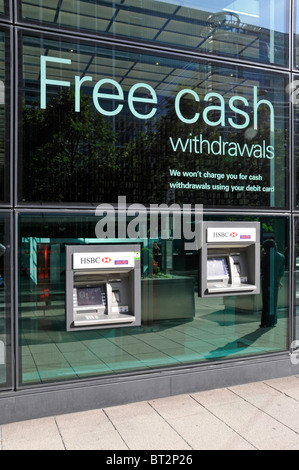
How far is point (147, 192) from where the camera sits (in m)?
4.88

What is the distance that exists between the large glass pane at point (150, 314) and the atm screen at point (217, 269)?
186 millimetres

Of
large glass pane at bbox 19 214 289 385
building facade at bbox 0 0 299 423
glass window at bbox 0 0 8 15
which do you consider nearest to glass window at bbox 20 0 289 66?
building facade at bbox 0 0 299 423

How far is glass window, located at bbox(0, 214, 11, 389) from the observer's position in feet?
13.8

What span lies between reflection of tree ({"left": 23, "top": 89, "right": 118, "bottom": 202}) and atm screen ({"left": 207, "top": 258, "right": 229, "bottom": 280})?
5.18ft

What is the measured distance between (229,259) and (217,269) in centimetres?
21

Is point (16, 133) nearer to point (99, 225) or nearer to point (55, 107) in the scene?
point (55, 107)

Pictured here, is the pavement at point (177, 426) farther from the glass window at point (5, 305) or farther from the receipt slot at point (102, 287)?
the receipt slot at point (102, 287)

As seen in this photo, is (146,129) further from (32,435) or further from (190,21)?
(32,435)

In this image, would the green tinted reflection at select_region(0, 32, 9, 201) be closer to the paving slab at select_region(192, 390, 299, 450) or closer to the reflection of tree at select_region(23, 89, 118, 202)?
the reflection of tree at select_region(23, 89, 118, 202)

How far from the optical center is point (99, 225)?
4.68 meters

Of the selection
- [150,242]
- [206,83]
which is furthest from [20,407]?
[206,83]

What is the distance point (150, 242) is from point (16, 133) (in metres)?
1.85

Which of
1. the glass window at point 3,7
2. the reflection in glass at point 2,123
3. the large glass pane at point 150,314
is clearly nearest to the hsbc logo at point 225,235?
the large glass pane at point 150,314

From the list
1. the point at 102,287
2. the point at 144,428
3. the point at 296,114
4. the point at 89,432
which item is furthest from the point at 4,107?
the point at 296,114
